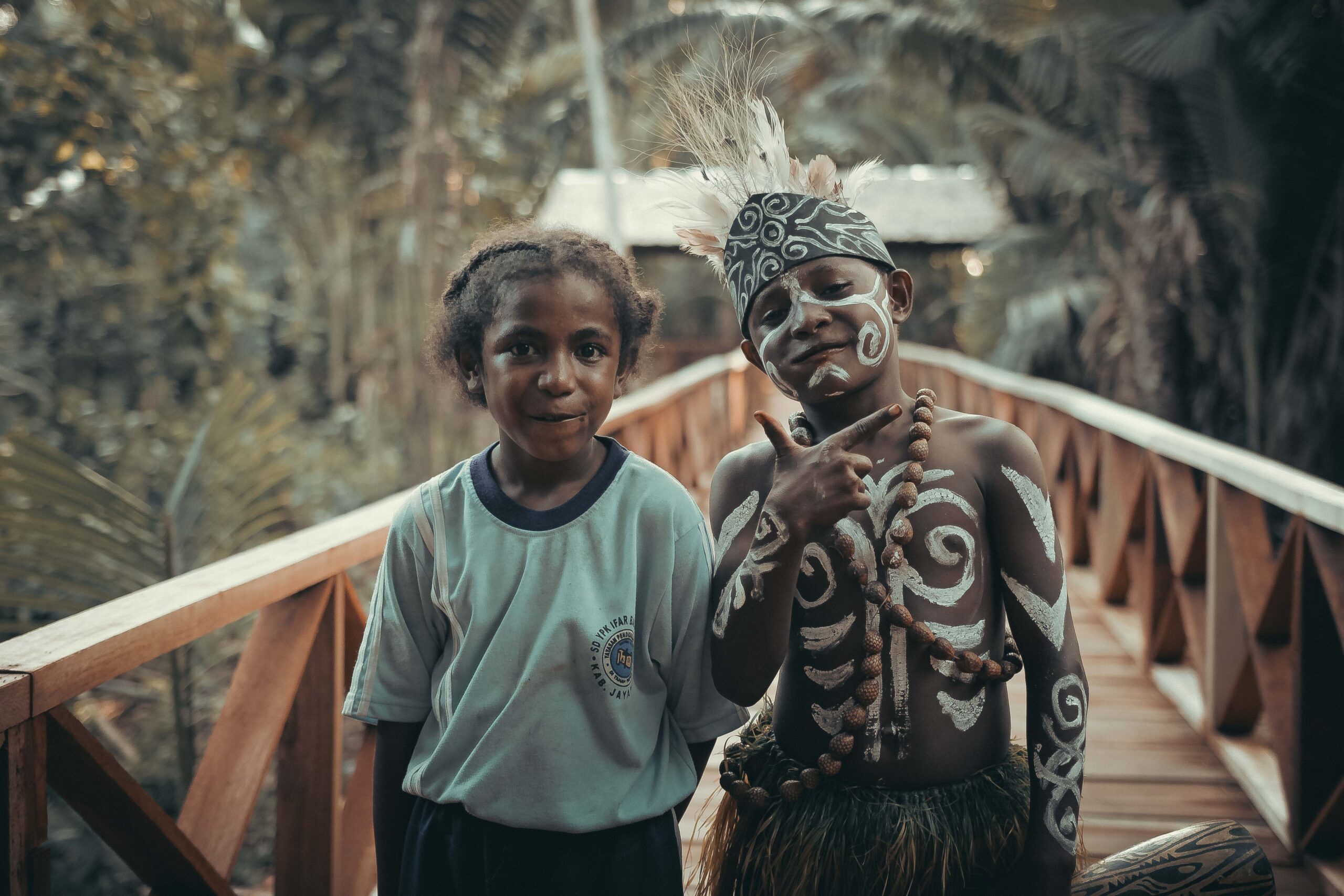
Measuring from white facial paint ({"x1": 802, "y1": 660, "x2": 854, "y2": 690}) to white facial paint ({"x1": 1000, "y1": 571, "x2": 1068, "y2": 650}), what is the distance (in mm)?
251

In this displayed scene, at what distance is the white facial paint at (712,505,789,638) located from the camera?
1.13 m

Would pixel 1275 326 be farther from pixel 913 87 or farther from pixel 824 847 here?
pixel 913 87

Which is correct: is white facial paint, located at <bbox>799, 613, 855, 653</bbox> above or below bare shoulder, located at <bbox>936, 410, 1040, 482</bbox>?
below

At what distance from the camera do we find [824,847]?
1297 millimetres

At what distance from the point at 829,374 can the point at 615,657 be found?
1.56 feet

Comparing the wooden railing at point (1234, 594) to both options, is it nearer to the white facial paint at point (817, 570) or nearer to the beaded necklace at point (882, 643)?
the beaded necklace at point (882, 643)

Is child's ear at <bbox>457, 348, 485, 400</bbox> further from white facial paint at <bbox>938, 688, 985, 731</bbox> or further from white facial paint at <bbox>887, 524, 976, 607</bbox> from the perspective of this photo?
white facial paint at <bbox>938, 688, 985, 731</bbox>

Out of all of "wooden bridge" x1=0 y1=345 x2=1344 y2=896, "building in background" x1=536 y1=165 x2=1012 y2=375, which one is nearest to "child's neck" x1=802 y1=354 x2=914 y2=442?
"wooden bridge" x1=0 y1=345 x2=1344 y2=896

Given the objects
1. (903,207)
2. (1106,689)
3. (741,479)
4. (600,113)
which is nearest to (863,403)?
(741,479)

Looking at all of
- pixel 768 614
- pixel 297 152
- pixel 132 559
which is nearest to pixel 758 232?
pixel 768 614

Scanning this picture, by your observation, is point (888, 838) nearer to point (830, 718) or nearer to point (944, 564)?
point (830, 718)

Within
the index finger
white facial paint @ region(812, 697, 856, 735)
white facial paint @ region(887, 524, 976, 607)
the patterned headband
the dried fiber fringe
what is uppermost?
the patterned headband

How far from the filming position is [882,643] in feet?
4.24

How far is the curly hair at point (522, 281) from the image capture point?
125cm
